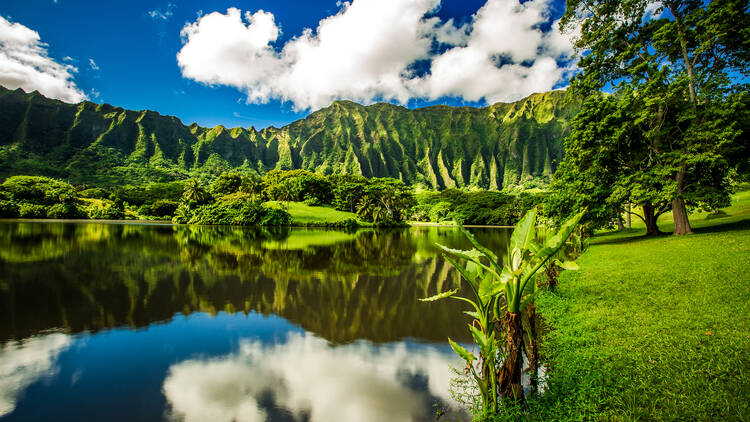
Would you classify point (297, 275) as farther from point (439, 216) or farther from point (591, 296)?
point (439, 216)

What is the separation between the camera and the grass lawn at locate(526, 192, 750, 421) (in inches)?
136

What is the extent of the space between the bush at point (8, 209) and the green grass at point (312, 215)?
189ft

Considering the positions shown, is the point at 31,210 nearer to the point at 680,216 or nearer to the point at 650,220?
the point at 650,220

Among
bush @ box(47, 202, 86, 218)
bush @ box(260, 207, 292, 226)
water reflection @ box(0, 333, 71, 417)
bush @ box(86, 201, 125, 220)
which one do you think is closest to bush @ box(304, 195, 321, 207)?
bush @ box(260, 207, 292, 226)

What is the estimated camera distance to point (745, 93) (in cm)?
1427

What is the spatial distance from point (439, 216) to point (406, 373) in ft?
329

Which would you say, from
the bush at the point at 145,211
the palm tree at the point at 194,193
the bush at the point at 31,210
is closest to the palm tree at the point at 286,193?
the palm tree at the point at 194,193

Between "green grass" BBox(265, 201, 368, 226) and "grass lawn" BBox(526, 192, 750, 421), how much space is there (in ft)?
173

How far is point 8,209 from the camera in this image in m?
67.2

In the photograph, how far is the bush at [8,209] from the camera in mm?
66062

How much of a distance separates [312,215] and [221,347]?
5765 centimetres

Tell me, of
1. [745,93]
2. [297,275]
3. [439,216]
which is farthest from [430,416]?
[439,216]

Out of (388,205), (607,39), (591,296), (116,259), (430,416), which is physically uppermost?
(607,39)

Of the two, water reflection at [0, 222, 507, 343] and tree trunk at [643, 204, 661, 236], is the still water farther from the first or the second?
tree trunk at [643, 204, 661, 236]
